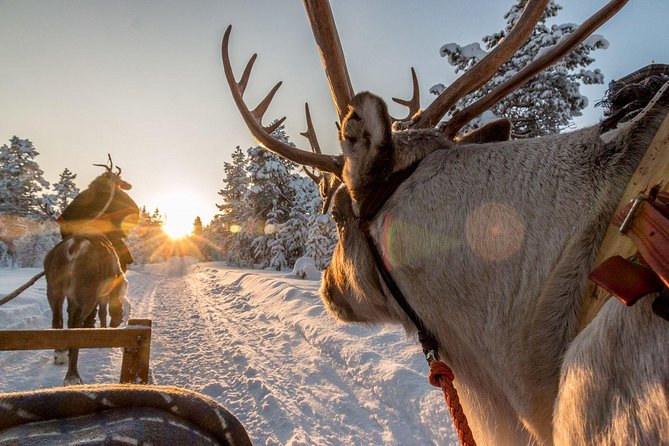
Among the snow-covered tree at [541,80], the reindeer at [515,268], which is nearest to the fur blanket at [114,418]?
the reindeer at [515,268]

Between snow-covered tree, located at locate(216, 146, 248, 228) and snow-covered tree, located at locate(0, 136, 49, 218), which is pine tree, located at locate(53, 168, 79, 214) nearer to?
snow-covered tree, located at locate(0, 136, 49, 218)

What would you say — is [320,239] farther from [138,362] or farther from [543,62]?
[543,62]

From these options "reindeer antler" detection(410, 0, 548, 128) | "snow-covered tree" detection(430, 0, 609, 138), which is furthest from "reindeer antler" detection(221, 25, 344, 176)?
"snow-covered tree" detection(430, 0, 609, 138)

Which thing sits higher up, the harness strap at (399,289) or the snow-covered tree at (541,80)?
the snow-covered tree at (541,80)

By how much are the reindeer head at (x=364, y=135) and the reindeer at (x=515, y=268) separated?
10 millimetres

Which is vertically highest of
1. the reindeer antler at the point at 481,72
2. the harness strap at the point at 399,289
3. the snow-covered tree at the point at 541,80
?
the snow-covered tree at the point at 541,80

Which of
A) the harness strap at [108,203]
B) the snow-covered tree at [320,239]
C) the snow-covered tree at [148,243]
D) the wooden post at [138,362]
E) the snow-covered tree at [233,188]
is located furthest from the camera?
the snow-covered tree at [148,243]

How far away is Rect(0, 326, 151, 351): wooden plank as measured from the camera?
238 centimetres

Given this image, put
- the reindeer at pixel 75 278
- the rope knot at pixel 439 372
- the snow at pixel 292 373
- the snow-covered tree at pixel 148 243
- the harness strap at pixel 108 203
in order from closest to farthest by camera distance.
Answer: the rope knot at pixel 439 372 < the snow at pixel 292 373 < the reindeer at pixel 75 278 < the harness strap at pixel 108 203 < the snow-covered tree at pixel 148 243

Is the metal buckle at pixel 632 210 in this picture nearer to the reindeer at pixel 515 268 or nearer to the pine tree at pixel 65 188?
the reindeer at pixel 515 268

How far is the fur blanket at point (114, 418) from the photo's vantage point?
34.5 inches

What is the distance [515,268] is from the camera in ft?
3.79

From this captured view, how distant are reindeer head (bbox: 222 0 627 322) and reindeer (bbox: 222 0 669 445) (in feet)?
0.03

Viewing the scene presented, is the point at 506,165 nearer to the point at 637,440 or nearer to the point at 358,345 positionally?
the point at 637,440
